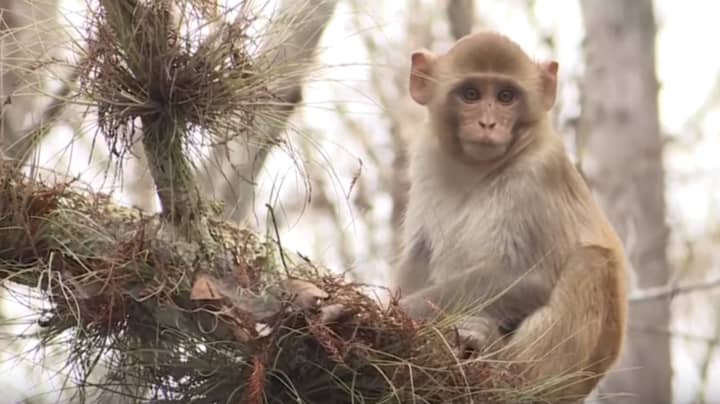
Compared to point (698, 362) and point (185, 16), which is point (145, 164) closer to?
point (185, 16)

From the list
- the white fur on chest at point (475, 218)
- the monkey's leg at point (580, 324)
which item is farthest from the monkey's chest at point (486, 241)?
the monkey's leg at point (580, 324)

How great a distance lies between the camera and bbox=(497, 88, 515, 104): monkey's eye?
19.1ft

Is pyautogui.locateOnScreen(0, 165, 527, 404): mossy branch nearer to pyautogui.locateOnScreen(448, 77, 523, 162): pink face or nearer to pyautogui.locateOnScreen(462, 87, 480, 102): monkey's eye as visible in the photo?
pyautogui.locateOnScreen(448, 77, 523, 162): pink face

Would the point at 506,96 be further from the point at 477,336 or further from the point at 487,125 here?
the point at 477,336

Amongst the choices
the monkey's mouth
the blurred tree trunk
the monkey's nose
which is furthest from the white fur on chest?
the blurred tree trunk

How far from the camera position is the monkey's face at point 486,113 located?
572 centimetres

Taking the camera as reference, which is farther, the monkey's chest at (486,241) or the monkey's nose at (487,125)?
the monkey's nose at (487,125)

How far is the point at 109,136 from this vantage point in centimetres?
420

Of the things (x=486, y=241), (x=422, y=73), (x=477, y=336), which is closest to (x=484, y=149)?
(x=486, y=241)

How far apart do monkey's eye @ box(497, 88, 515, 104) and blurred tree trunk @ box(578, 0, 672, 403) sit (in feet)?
18.9

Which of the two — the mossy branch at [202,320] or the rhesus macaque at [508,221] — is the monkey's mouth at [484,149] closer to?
the rhesus macaque at [508,221]

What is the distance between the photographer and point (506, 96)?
584 cm

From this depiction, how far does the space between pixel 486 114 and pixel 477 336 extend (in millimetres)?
1147

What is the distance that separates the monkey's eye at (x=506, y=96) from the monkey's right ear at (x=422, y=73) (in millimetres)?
338
